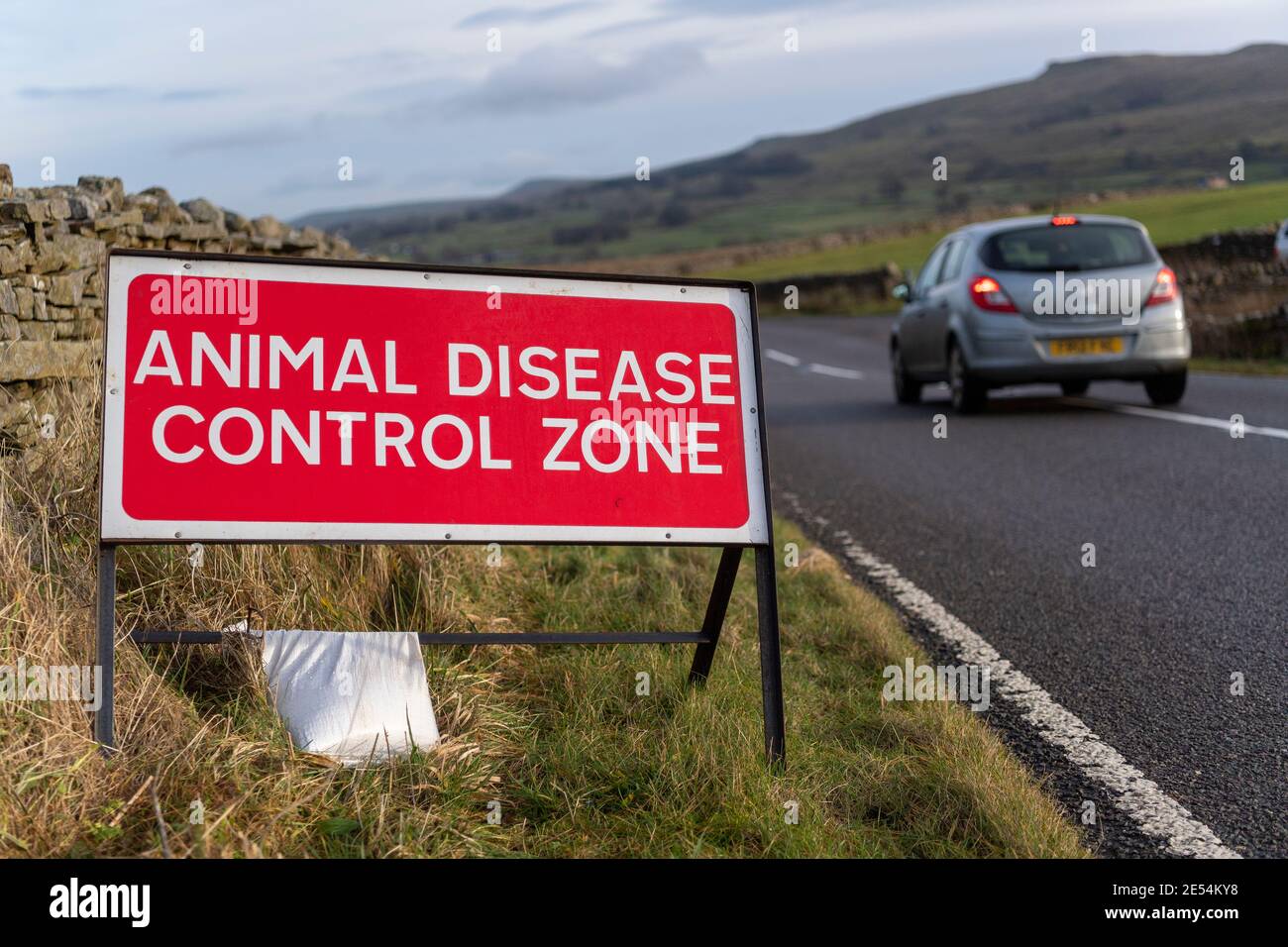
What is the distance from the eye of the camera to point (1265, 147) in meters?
106

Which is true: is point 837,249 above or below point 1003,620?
above

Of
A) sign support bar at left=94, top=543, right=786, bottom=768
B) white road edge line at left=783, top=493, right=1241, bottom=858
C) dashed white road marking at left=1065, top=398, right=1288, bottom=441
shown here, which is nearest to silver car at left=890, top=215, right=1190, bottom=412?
dashed white road marking at left=1065, top=398, right=1288, bottom=441

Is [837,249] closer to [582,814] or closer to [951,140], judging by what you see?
[582,814]

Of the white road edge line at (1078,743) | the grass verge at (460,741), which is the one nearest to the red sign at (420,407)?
the grass verge at (460,741)

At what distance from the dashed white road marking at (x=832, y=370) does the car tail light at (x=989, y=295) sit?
6724mm

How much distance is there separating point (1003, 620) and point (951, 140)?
656 ft

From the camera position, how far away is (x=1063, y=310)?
456 inches

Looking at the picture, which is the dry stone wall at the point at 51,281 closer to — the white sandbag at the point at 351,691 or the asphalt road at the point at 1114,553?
the white sandbag at the point at 351,691

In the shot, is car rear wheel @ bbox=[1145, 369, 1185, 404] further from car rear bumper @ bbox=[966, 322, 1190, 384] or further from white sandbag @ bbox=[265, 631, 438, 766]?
white sandbag @ bbox=[265, 631, 438, 766]

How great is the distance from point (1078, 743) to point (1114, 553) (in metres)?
2.70

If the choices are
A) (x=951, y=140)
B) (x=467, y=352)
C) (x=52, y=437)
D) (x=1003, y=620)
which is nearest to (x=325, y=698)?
(x=467, y=352)

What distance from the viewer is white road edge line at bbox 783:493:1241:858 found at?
3.20 m

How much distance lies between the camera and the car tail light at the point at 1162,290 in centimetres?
1162

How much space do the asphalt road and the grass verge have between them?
438mm
